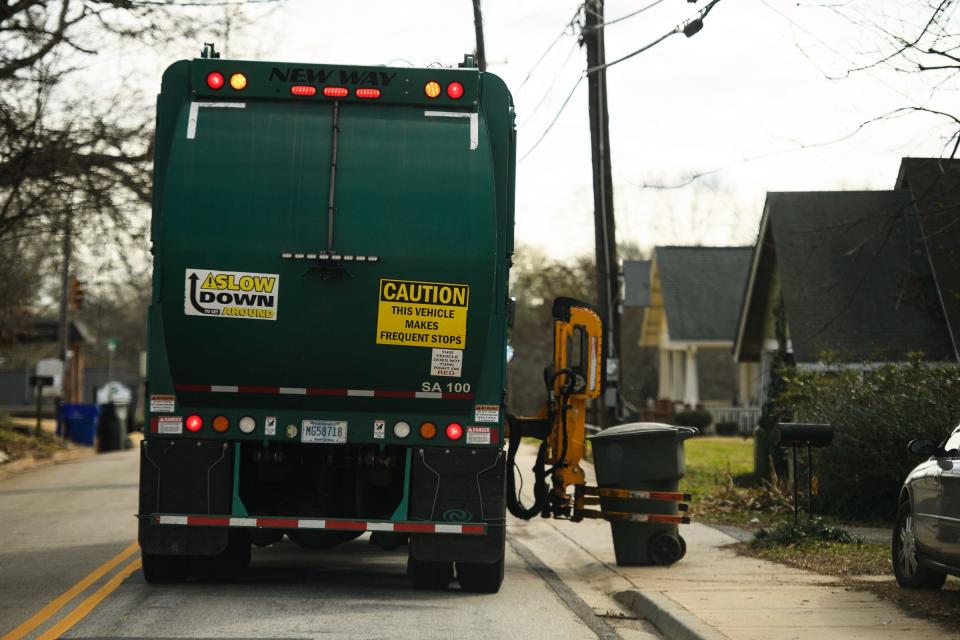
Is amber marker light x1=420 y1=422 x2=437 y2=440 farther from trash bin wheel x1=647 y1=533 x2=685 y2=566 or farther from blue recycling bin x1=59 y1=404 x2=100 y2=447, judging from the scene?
blue recycling bin x1=59 y1=404 x2=100 y2=447

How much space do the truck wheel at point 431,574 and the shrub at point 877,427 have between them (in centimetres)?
684

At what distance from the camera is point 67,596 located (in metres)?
10.6

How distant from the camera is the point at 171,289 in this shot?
10.2 metres

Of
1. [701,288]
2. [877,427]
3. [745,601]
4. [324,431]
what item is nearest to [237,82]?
[324,431]

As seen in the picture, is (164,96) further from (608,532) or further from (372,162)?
(608,532)

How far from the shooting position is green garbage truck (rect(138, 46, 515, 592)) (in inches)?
404

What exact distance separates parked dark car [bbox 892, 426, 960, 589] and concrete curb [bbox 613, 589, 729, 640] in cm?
184

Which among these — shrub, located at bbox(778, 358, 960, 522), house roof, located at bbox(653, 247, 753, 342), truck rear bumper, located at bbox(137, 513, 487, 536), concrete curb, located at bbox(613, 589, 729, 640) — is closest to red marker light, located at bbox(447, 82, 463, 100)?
truck rear bumper, located at bbox(137, 513, 487, 536)

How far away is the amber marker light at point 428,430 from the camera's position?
34.7 ft

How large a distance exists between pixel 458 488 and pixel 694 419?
108ft

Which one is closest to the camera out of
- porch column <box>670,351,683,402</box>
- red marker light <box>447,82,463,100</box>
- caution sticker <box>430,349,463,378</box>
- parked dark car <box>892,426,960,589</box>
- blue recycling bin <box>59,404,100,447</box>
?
parked dark car <box>892,426,960,589</box>

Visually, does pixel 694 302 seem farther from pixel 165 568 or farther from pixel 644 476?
pixel 165 568

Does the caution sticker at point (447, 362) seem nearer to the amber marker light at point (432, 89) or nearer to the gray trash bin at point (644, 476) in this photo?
the amber marker light at point (432, 89)

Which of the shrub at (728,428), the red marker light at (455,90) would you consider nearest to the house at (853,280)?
the shrub at (728,428)
